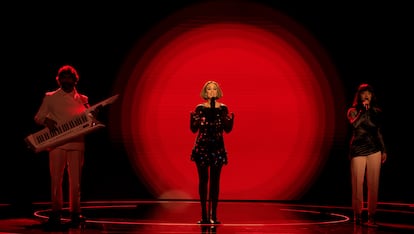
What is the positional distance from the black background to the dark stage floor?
110 cm

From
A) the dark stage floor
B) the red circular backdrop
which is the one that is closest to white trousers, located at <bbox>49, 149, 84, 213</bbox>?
the dark stage floor

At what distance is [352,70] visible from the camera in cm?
1070

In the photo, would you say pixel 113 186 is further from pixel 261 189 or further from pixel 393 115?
pixel 393 115

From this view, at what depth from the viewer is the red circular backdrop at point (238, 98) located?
10.5m

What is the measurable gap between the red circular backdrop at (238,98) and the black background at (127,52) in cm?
23

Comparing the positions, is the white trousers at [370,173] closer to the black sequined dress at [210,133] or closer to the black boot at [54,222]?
the black sequined dress at [210,133]

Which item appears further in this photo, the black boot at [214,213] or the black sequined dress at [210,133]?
the black boot at [214,213]

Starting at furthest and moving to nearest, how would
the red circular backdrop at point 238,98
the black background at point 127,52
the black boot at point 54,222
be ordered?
the black background at point 127,52, the red circular backdrop at point 238,98, the black boot at point 54,222

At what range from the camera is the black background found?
10727 millimetres

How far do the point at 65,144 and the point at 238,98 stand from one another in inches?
186

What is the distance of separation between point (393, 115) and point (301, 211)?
3.00 metres

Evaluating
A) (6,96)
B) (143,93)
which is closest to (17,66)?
(6,96)

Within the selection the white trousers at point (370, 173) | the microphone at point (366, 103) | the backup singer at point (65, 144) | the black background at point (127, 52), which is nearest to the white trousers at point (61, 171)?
the backup singer at point (65, 144)

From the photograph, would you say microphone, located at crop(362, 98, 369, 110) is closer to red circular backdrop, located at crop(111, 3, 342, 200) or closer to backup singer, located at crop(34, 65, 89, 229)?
backup singer, located at crop(34, 65, 89, 229)
